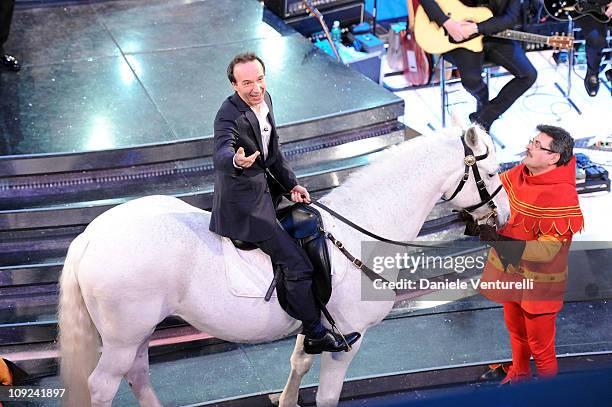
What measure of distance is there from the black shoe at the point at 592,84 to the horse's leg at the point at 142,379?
5.40m

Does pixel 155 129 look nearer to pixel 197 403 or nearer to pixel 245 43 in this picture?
pixel 245 43

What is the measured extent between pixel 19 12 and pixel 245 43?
237cm

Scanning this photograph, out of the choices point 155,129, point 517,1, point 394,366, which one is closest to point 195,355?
point 394,366

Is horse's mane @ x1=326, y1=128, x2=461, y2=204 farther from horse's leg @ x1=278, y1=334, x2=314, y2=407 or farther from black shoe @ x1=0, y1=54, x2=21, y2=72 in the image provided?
black shoe @ x1=0, y1=54, x2=21, y2=72

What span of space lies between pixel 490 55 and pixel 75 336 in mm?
4651

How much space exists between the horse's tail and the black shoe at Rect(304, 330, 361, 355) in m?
1.09

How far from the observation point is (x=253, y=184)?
13.6ft

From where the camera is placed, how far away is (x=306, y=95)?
7.11 meters

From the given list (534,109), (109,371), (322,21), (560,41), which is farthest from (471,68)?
(109,371)

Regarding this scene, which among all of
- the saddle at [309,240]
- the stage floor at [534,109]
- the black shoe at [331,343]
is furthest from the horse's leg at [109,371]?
the stage floor at [534,109]

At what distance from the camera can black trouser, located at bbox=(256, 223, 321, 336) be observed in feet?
13.8

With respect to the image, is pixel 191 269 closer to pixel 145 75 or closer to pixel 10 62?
pixel 145 75

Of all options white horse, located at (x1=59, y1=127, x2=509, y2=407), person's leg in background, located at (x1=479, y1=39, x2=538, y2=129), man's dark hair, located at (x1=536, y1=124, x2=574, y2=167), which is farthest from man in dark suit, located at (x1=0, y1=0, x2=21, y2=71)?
man's dark hair, located at (x1=536, y1=124, x2=574, y2=167)

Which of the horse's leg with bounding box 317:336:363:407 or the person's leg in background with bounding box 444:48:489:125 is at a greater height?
the person's leg in background with bounding box 444:48:489:125
